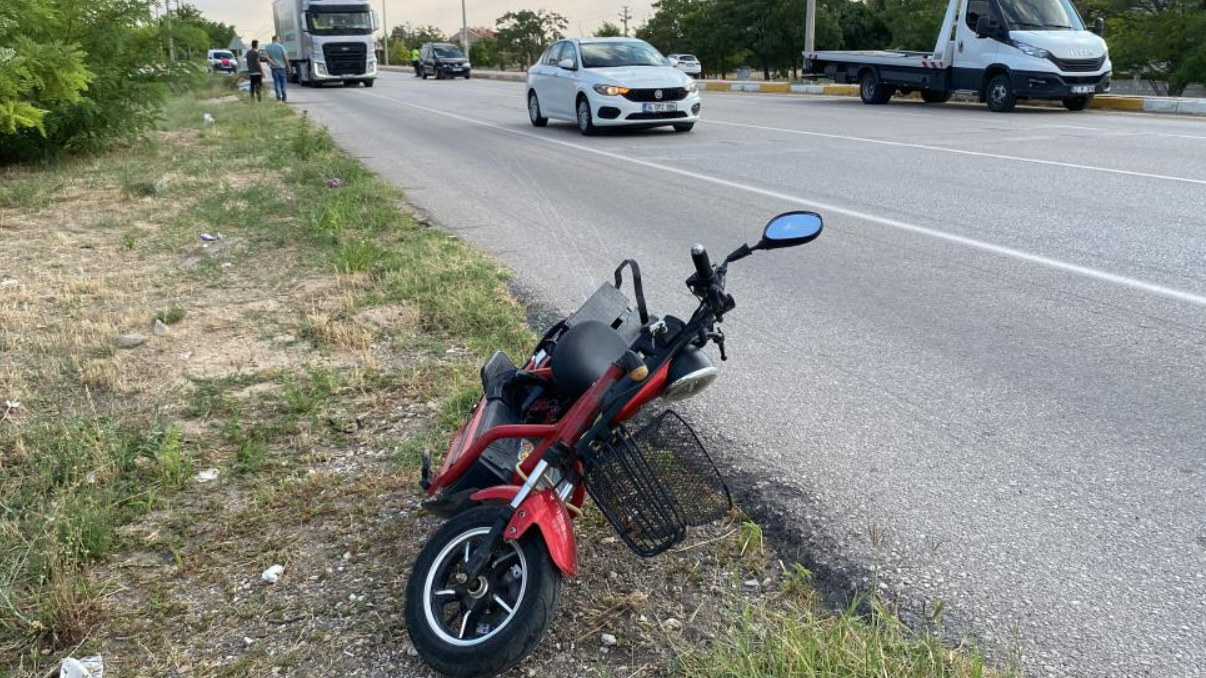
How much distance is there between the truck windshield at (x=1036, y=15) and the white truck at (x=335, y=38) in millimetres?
26221

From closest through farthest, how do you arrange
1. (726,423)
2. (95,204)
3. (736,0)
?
1. (726,423)
2. (95,204)
3. (736,0)

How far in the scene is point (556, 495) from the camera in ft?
8.59

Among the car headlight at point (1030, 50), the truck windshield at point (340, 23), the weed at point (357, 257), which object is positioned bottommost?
the weed at point (357, 257)

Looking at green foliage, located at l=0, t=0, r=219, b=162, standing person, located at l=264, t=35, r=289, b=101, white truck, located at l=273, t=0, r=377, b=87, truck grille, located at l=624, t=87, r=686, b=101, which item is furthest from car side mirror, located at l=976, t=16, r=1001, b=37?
white truck, located at l=273, t=0, r=377, b=87

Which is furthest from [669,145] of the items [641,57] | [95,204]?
[95,204]

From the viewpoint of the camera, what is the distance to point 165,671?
262cm

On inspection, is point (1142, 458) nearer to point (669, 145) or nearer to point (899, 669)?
point (899, 669)

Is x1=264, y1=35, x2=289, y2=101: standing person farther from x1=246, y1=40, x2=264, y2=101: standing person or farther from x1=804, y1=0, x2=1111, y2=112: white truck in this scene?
x1=804, y1=0, x2=1111, y2=112: white truck

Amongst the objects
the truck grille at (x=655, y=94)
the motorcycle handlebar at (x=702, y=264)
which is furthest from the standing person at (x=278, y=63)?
the motorcycle handlebar at (x=702, y=264)

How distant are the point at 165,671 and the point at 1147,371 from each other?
13.4ft

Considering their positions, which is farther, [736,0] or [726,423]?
[736,0]

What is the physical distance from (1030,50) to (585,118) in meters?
8.42

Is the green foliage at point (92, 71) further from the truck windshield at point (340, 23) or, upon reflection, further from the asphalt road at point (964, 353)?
the truck windshield at point (340, 23)

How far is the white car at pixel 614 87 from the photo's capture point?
50.4 ft
